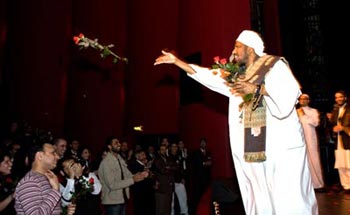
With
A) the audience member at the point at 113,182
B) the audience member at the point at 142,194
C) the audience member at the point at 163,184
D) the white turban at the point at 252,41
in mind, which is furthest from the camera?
the audience member at the point at 163,184

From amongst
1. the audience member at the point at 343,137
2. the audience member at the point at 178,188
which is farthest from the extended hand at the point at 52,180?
the audience member at the point at 343,137

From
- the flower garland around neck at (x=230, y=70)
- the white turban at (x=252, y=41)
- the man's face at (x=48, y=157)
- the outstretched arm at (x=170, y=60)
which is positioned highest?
the white turban at (x=252, y=41)

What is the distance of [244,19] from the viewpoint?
746cm

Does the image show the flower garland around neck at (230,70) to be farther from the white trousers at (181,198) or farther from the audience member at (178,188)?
the white trousers at (181,198)

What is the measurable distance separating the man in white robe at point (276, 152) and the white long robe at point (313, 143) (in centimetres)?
439

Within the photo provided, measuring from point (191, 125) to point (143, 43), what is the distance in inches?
168

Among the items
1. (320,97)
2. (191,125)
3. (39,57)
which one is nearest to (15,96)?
(39,57)

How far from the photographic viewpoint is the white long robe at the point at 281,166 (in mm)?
2799

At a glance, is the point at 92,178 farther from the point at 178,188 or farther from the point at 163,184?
the point at 178,188

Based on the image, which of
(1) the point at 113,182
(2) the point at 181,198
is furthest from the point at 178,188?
(1) the point at 113,182

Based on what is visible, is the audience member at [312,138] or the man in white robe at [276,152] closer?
the man in white robe at [276,152]

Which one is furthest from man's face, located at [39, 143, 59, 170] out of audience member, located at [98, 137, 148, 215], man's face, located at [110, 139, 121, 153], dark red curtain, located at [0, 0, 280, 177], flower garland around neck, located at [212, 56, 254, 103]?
dark red curtain, located at [0, 0, 280, 177]

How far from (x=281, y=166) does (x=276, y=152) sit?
0.12 metres

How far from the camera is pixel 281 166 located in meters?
2.88
